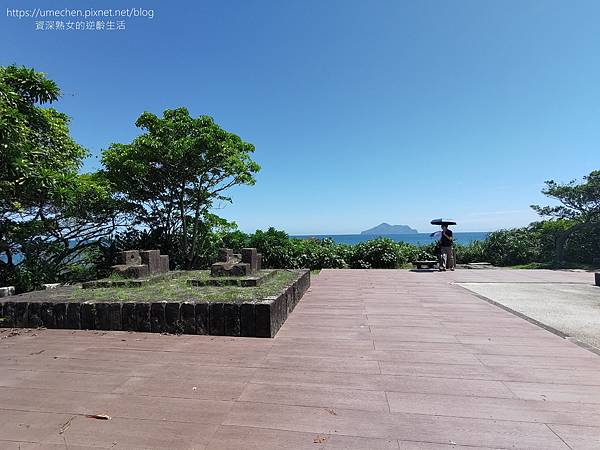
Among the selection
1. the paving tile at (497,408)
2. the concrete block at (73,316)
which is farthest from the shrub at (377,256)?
the paving tile at (497,408)

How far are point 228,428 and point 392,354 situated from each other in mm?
1921

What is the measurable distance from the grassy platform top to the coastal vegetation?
7.39 ft

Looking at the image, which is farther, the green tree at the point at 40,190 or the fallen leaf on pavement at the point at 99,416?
the green tree at the point at 40,190

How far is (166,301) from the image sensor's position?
4.48 metres

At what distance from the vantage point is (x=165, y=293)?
512 cm

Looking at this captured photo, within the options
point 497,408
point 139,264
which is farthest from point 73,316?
point 497,408

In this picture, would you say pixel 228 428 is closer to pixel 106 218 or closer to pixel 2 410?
pixel 2 410

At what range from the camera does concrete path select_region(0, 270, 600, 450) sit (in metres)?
2.14

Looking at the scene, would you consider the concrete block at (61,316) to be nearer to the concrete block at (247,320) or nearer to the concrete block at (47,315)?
the concrete block at (47,315)

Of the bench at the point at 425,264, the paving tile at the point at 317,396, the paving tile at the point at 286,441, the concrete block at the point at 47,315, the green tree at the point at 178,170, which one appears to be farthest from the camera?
the bench at the point at 425,264

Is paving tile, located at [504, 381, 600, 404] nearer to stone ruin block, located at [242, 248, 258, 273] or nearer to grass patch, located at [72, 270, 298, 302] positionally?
grass patch, located at [72, 270, 298, 302]

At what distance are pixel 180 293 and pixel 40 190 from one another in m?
3.96

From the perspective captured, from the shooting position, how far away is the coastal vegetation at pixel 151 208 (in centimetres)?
707

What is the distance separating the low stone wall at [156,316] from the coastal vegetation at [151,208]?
254 centimetres
